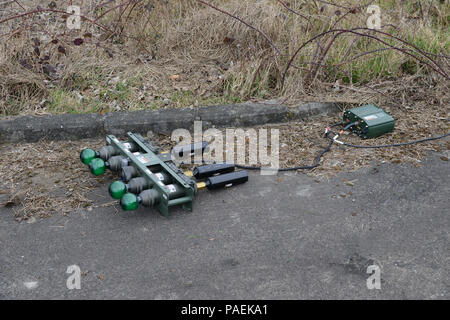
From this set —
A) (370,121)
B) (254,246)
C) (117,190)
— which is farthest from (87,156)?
(370,121)

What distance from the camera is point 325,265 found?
8.20ft

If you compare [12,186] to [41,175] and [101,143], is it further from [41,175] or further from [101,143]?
[101,143]

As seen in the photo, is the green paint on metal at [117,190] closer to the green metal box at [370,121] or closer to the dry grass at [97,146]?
the dry grass at [97,146]

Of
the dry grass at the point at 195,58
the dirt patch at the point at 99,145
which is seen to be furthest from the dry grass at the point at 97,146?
the dry grass at the point at 195,58

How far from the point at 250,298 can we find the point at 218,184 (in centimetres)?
107

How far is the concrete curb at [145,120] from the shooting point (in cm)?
379

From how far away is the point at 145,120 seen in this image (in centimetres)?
396

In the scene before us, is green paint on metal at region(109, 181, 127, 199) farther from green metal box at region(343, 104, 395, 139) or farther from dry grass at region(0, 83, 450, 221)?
green metal box at region(343, 104, 395, 139)

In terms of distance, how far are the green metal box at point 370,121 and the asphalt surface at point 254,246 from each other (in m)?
0.65

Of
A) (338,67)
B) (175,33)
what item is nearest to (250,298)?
(338,67)

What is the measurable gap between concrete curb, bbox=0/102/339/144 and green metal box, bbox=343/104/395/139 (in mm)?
399

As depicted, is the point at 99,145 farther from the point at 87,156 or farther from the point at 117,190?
the point at 117,190

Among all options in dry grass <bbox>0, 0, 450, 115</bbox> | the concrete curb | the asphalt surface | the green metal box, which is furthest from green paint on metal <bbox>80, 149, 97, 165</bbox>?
the green metal box

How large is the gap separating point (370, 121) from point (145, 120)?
6.66 ft
